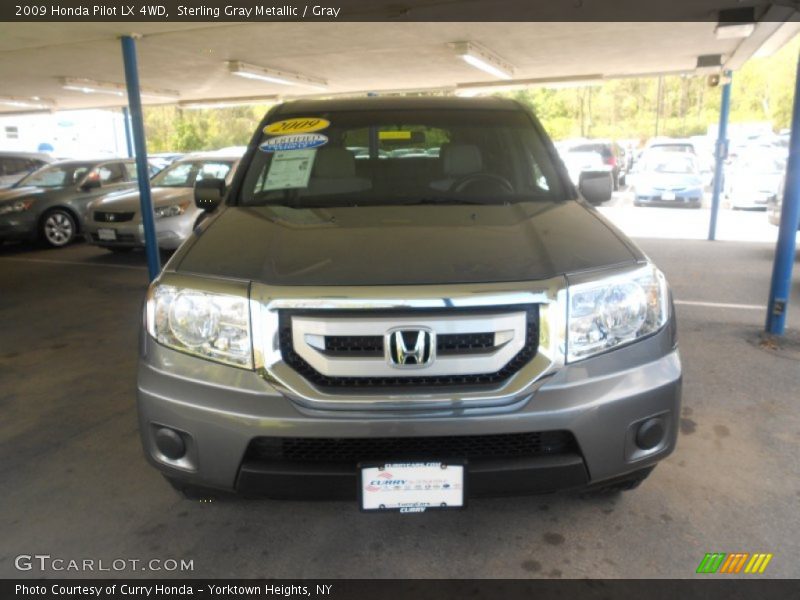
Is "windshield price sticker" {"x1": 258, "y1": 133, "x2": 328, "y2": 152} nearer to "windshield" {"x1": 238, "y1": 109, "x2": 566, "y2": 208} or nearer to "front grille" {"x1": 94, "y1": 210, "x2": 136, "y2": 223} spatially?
"windshield" {"x1": 238, "y1": 109, "x2": 566, "y2": 208}

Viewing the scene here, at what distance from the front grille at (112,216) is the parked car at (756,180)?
1260 centimetres

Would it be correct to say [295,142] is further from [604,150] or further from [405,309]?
[604,150]

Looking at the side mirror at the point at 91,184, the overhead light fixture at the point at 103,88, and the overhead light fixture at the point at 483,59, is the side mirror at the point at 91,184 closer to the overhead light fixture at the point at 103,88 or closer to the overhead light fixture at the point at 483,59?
the overhead light fixture at the point at 103,88

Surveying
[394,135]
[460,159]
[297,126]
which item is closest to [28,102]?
[297,126]

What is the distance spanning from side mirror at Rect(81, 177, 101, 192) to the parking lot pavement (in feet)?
23.6

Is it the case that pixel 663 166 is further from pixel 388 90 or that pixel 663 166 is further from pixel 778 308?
pixel 778 308

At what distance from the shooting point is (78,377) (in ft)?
14.5

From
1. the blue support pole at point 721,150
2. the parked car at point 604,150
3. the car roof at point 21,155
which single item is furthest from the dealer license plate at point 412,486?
the parked car at point 604,150

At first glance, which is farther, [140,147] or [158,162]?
[158,162]

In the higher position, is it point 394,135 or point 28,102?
point 28,102

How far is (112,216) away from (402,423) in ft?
25.9

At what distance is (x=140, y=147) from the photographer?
6.95 meters

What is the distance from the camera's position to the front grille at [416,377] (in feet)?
6.77

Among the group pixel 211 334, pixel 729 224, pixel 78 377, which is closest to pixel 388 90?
pixel 729 224
